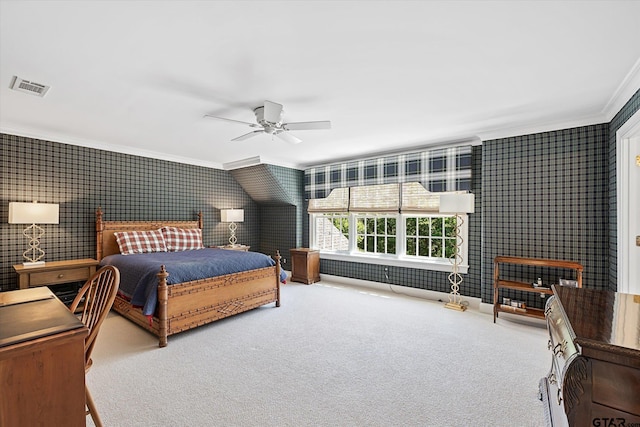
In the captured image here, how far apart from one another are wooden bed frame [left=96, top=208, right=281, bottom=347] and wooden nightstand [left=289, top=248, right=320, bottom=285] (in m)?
1.40

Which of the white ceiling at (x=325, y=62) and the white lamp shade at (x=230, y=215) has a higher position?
the white ceiling at (x=325, y=62)

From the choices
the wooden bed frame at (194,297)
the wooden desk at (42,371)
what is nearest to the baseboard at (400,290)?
the wooden bed frame at (194,297)

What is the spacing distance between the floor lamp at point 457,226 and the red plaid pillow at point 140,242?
4.17 meters

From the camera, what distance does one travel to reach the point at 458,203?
12.7 feet

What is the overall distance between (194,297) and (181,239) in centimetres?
205

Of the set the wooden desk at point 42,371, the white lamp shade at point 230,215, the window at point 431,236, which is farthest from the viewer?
the white lamp shade at point 230,215

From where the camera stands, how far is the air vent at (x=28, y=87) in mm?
2344

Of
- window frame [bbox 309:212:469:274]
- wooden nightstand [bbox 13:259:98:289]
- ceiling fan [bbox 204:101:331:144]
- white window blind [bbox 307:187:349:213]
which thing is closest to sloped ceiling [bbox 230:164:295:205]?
white window blind [bbox 307:187:349:213]

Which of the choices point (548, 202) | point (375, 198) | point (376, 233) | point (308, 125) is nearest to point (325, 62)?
point (308, 125)

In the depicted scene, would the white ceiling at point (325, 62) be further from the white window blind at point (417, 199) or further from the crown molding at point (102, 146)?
the white window blind at point (417, 199)

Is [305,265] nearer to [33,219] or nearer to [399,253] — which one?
[399,253]

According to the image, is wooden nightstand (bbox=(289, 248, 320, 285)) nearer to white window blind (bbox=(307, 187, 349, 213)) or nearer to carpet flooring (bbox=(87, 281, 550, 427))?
white window blind (bbox=(307, 187, 349, 213))

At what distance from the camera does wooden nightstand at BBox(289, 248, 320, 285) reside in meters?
5.58

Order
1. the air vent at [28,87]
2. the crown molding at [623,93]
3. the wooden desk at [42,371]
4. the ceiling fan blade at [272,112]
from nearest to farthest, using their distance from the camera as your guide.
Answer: the wooden desk at [42,371] → the crown molding at [623,93] → the air vent at [28,87] → the ceiling fan blade at [272,112]
